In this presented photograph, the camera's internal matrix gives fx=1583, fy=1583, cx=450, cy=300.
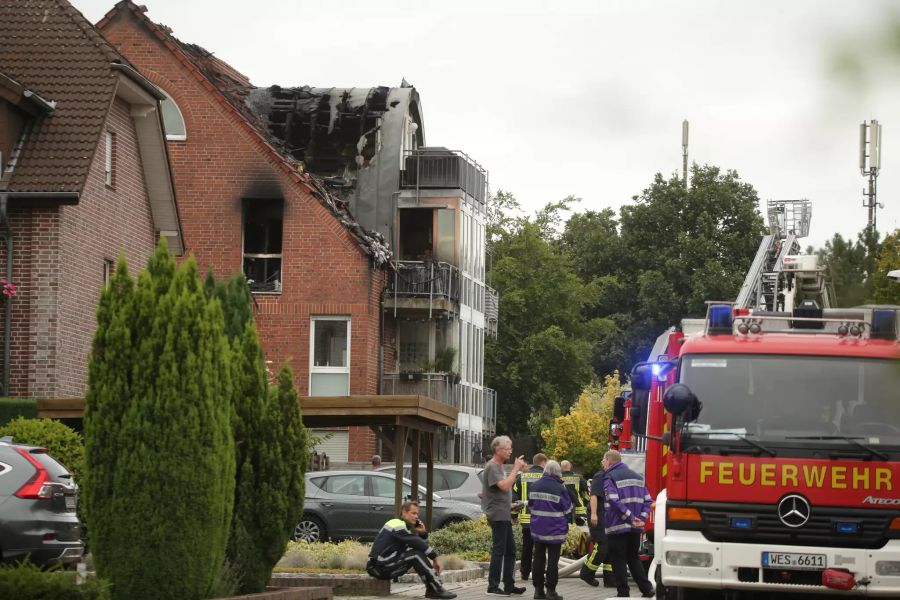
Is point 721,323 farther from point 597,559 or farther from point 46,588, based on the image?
point 597,559

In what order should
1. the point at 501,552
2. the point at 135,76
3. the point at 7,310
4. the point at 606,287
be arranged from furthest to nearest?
the point at 606,287 < the point at 135,76 < the point at 7,310 < the point at 501,552

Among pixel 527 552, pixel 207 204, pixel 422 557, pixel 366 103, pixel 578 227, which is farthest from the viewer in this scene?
pixel 578 227

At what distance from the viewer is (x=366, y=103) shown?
4841 centimetres

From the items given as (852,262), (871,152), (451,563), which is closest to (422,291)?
(451,563)

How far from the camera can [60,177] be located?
2691cm

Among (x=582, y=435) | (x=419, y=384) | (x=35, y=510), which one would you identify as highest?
(x=419, y=384)

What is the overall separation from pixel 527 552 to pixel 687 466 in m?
9.97

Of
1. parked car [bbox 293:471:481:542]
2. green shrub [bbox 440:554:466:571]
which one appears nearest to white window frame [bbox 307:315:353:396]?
parked car [bbox 293:471:481:542]

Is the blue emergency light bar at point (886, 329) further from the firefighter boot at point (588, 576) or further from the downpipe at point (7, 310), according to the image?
the downpipe at point (7, 310)

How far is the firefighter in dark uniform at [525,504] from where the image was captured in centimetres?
2139

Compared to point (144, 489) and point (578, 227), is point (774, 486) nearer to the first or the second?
point (144, 489)

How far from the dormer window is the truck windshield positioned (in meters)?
32.7

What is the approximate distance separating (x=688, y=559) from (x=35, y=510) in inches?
272

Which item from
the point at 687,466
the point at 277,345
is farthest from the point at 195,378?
the point at 277,345
